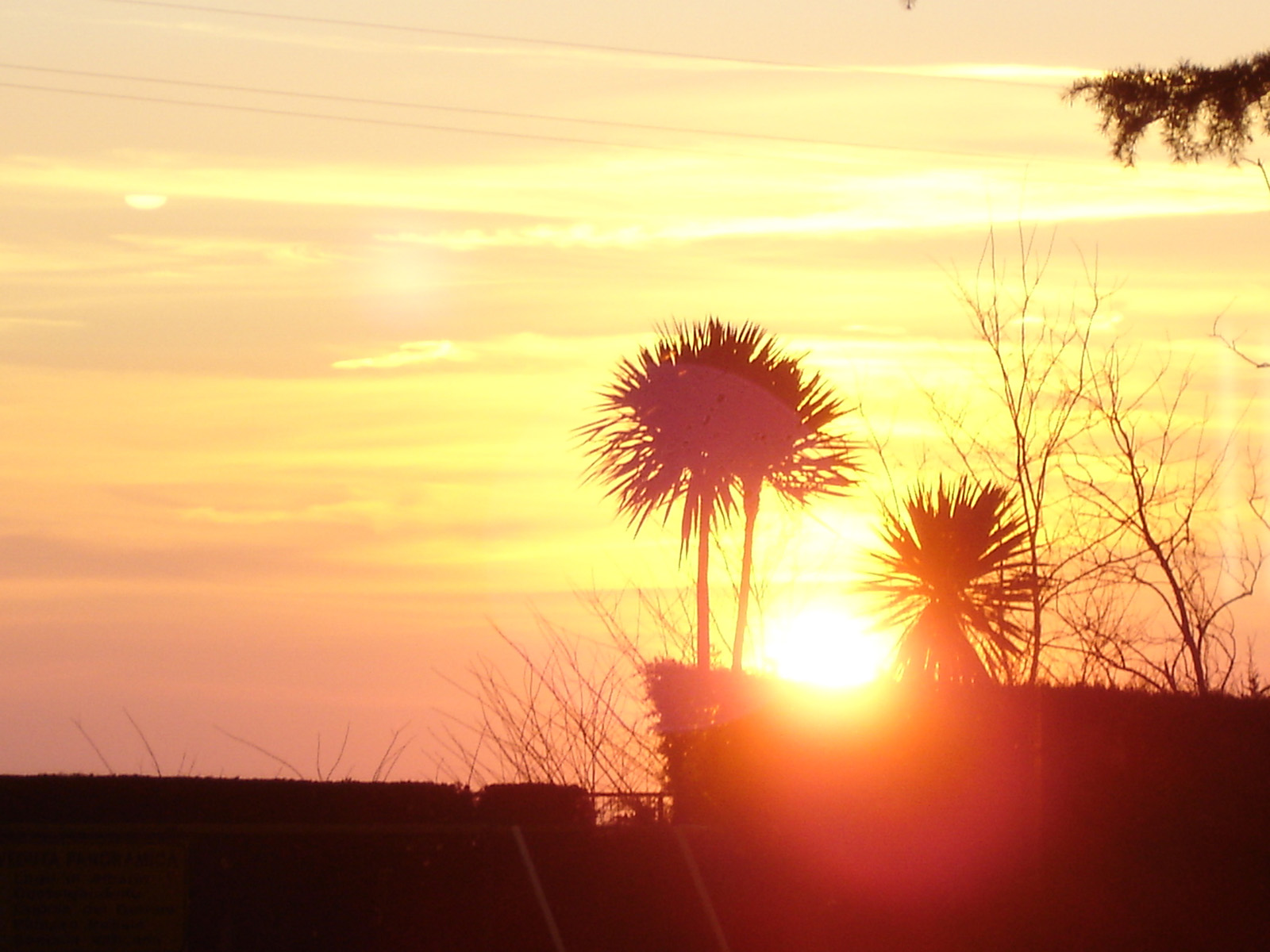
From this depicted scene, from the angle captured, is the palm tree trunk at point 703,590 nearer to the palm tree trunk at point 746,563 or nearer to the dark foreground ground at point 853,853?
the palm tree trunk at point 746,563

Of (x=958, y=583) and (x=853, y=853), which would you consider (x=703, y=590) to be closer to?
(x=958, y=583)

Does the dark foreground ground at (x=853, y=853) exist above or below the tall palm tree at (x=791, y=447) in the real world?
below

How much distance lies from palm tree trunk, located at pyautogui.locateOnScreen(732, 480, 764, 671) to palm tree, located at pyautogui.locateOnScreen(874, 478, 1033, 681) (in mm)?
2370

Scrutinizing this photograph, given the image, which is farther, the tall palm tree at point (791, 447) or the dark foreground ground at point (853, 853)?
the tall palm tree at point (791, 447)

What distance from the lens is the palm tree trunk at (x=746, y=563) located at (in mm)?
23234

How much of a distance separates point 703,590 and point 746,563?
34.3 inches

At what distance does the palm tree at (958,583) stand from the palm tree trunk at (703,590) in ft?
9.43

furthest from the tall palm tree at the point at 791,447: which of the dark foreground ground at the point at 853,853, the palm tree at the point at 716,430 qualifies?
the dark foreground ground at the point at 853,853

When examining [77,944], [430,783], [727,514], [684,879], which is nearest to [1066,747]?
[684,879]

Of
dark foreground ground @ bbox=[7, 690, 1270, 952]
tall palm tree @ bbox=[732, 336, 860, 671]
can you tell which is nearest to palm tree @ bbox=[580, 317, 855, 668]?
tall palm tree @ bbox=[732, 336, 860, 671]

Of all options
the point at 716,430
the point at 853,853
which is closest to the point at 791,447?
the point at 716,430

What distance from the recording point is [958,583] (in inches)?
957

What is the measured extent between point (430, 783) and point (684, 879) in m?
2.71

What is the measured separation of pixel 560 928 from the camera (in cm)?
1197
